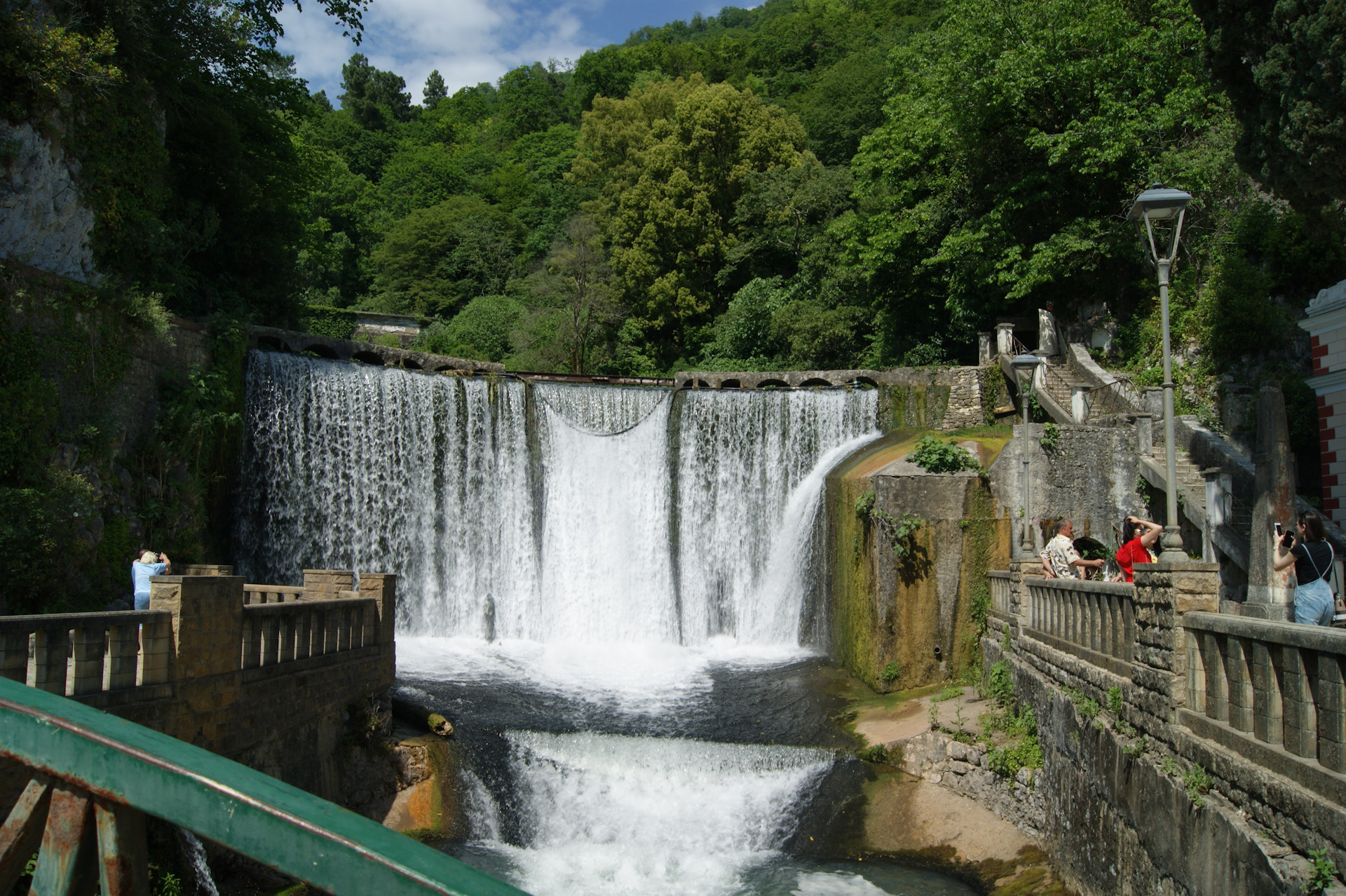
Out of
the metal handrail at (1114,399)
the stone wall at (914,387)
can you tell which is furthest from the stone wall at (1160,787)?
the stone wall at (914,387)

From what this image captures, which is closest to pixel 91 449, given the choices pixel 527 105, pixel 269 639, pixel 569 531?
pixel 269 639

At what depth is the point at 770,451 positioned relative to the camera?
74.1 feet

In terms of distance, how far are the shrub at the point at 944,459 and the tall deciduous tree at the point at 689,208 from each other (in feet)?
76.1

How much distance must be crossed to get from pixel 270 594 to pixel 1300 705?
1220cm

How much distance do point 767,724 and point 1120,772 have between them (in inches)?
255

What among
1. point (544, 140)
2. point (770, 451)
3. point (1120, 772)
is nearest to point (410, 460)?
point (770, 451)

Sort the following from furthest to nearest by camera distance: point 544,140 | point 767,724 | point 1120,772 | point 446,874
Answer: point 544,140 < point 767,724 < point 1120,772 < point 446,874

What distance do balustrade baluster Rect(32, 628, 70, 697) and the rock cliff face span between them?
10655 mm

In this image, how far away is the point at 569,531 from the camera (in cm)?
2244

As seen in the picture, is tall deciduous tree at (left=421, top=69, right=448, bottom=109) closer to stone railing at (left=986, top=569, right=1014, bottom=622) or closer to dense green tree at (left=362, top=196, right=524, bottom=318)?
dense green tree at (left=362, top=196, right=524, bottom=318)

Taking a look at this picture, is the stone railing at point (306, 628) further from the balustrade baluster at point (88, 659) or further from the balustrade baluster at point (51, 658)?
the balustrade baluster at point (51, 658)

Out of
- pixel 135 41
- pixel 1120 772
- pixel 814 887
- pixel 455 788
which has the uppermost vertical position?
pixel 135 41

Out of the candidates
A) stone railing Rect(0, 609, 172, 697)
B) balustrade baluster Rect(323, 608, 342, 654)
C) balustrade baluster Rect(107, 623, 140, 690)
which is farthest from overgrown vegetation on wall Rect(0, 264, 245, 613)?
balustrade baluster Rect(107, 623, 140, 690)

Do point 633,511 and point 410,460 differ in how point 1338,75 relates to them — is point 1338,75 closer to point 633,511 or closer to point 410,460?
point 633,511
